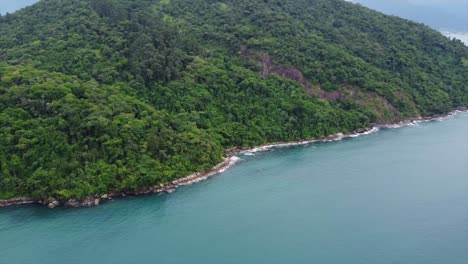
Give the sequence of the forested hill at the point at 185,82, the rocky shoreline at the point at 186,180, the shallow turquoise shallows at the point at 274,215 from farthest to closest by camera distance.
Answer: the forested hill at the point at 185,82, the rocky shoreline at the point at 186,180, the shallow turquoise shallows at the point at 274,215

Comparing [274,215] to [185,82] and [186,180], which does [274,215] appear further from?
[185,82]

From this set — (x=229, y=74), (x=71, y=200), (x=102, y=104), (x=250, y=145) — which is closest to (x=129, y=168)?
(x=71, y=200)

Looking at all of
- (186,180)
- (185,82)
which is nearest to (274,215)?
(186,180)

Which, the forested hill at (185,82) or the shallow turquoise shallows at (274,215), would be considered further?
the forested hill at (185,82)

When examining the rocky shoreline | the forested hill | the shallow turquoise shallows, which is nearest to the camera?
the shallow turquoise shallows

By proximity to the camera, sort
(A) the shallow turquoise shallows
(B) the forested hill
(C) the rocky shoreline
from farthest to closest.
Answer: (B) the forested hill
(C) the rocky shoreline
(A) the shallow turquoise shallows

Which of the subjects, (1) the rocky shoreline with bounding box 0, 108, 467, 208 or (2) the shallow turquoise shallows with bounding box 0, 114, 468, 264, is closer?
(2) the shallow turquoise shallows with bounding box 0, 114, 468, 264
